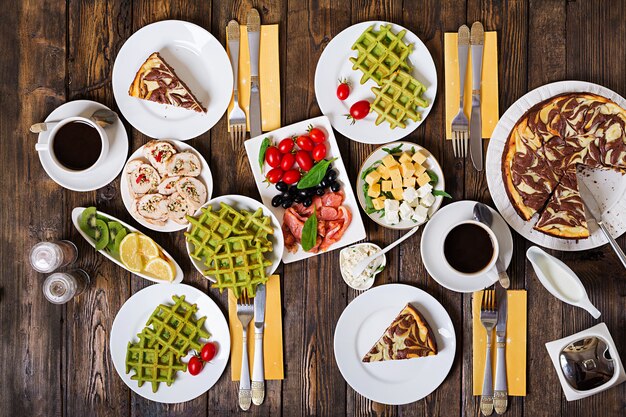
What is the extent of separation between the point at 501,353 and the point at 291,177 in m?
1.11

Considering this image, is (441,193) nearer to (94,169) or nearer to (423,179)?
(423,179)

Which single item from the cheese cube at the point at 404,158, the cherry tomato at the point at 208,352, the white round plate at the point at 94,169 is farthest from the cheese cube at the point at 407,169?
the white round plate at the point at 94,169

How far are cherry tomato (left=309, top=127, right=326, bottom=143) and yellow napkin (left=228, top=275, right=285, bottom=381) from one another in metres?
0.59

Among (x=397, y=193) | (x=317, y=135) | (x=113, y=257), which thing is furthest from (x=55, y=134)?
(x=397, y=193)

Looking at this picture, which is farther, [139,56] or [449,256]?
[139,56]

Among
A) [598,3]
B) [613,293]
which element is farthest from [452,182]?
[598,3]

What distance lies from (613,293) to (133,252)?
1.97 m

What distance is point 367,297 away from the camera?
2.20m

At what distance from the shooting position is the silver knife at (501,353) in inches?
85.9

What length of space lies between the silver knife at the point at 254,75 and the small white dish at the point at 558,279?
1.19 m

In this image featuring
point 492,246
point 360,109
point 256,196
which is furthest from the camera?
point 256,196

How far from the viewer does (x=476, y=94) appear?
219cm

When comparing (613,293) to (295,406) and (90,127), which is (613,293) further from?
(90,127)

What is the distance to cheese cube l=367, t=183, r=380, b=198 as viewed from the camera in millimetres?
2137
